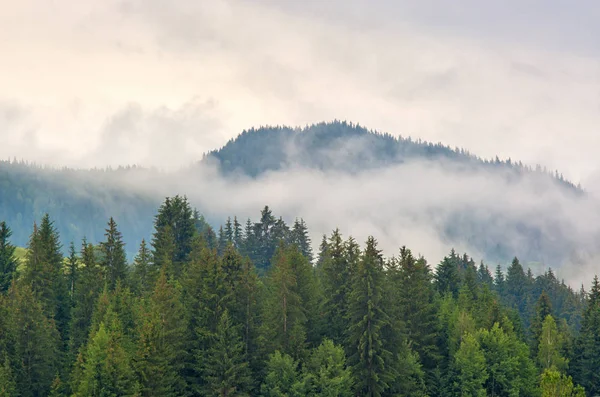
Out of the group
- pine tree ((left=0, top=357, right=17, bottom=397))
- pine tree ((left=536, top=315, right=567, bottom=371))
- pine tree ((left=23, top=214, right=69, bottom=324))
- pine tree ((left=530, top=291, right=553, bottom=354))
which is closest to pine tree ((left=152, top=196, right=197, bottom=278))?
pine tree ((left=23, top=214, right=69, bottom=324))

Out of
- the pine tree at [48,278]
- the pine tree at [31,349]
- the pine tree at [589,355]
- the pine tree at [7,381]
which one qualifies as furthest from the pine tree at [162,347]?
the pine tree at [589,355]

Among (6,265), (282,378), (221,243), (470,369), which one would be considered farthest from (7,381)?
(221,243)

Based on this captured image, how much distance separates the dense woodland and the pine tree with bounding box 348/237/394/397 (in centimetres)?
16

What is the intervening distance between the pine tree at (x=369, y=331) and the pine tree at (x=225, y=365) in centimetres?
1227

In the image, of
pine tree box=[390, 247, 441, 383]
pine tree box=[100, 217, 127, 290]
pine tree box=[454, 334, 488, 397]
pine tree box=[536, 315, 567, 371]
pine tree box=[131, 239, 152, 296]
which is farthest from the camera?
pine tree box=[100, 217, 127, 290]

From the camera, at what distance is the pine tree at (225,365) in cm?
6109

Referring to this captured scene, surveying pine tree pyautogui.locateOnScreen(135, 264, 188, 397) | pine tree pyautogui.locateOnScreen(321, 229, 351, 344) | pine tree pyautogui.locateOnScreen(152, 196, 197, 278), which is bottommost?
pine tree pyautogui.locateOnScreen(135, 264, 188, 397)

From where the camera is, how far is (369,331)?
66125mm

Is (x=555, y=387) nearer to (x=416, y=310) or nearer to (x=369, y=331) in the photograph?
(x=369, y=331)

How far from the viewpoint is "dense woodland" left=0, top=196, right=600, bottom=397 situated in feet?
200

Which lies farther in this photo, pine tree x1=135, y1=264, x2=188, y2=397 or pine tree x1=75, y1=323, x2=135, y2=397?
pine tree x1=135, y1=264, x2=188, y2=397

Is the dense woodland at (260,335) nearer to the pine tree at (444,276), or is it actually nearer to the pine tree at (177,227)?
the pine tree at (177,227)

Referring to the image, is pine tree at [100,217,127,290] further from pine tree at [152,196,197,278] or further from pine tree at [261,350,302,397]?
pine tree at [261,350,302,397]

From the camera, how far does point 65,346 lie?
261 feet
